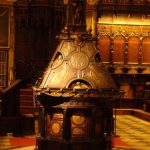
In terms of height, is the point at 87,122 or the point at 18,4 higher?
the point at 18,4

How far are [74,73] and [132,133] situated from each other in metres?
6.73

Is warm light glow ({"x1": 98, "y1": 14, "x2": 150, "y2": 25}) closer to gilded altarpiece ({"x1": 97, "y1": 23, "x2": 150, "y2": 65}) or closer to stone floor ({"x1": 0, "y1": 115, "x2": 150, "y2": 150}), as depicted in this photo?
gilded altarpiece ({"x1": 97, "y1": 23, "x2": 150, "y2": 65})

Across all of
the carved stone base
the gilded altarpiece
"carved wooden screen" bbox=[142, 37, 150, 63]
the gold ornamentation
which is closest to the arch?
the gold ornamentation

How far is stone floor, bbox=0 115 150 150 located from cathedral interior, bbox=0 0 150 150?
0.07ft

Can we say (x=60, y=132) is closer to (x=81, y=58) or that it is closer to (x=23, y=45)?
(x=81, y=58)

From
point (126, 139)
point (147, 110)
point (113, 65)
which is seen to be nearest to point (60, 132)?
point (126, 139)

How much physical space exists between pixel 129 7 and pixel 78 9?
14.4m

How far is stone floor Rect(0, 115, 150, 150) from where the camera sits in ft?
37.0

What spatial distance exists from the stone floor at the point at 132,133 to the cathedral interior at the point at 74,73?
0.02m

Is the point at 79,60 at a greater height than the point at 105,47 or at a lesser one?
lesser

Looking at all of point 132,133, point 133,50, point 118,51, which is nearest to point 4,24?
point 118,51

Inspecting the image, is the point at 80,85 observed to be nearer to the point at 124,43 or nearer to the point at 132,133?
the point at 132,133

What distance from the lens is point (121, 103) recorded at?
2111cm

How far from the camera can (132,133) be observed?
556 inches
